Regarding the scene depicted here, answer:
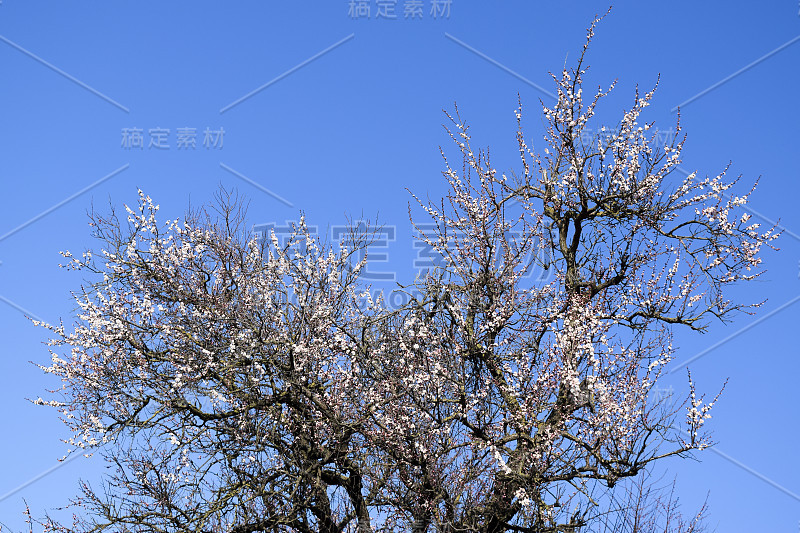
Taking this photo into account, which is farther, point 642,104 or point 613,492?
point 642,104

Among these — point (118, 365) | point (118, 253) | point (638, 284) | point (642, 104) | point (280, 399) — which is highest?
point (642, 104)

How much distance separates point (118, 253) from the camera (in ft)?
39.2

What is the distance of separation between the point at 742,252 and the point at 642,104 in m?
2.75

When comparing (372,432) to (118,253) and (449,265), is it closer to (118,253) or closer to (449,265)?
(449,265)

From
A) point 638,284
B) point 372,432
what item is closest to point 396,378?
point 372,432

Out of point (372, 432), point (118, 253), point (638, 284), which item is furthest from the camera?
point (118, 253)

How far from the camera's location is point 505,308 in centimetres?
1034

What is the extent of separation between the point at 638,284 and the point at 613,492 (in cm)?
306

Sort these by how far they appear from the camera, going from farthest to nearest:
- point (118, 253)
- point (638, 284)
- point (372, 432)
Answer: point (118, 253)
point (638, 284)
point (372, 432)

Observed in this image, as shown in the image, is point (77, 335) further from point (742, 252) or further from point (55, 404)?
point (742, 252)

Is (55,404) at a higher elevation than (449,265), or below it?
below

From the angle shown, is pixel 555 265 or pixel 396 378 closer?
pixel 396 378

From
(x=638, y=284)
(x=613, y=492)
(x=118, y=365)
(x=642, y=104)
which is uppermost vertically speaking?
(x=642, y=104)

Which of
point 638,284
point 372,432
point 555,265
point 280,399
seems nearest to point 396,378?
point 372,432
